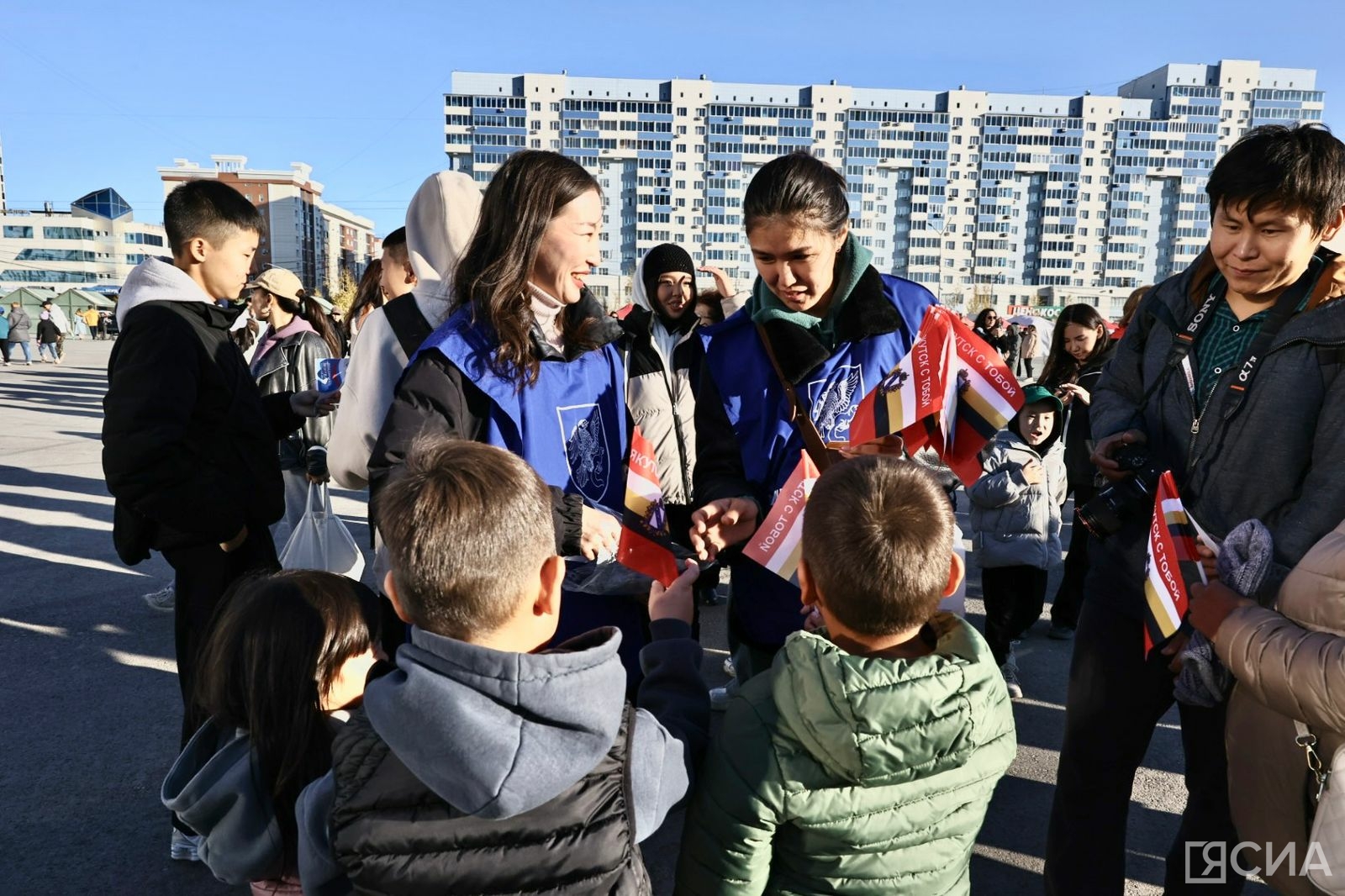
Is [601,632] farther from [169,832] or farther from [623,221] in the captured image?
[623,221]

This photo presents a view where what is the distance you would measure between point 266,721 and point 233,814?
0.17 metres

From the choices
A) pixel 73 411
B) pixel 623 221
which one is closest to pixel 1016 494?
pixel 73 411

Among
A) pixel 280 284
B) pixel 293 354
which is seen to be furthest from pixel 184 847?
pixel 280 284

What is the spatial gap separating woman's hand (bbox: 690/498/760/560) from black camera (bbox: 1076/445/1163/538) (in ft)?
2.86

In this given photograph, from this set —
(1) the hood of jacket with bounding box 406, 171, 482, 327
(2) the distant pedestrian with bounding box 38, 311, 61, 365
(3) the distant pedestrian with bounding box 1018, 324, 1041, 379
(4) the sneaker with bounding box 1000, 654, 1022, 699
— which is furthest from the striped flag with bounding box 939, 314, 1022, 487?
(2) the distant pedestrian with bounding box 38, 311, 61, 365

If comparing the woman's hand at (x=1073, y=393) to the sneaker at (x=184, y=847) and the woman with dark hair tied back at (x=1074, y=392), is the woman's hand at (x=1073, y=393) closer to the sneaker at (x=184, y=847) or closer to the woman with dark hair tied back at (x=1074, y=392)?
the woman with dark hair tied back at (x=1074, y=392)

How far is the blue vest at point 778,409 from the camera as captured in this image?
2148 mm

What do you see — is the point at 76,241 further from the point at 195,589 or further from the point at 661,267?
the point at 195,589

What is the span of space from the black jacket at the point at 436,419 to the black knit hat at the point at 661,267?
3.88 metres

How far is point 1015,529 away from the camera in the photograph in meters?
4.42

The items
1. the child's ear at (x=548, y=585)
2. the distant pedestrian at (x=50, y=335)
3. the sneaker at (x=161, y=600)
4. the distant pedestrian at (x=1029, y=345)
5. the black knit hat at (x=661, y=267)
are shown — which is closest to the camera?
the child's ear at (x=548, y=585)

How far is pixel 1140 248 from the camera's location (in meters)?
106

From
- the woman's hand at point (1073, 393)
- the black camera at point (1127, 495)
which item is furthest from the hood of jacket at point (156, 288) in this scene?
the woman's hand at point (1073, 393)

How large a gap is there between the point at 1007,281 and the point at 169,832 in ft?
381
